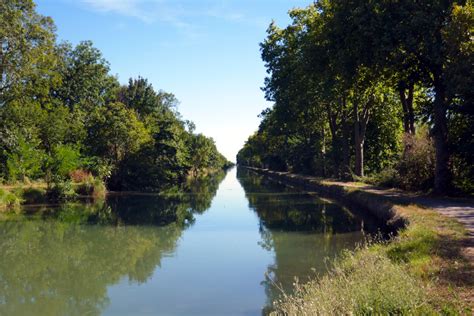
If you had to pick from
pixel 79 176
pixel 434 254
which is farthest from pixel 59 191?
pixel 434 254

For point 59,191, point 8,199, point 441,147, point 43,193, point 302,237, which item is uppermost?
point 441,147

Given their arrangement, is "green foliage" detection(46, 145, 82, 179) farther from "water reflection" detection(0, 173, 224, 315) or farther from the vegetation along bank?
the vegetation along bank

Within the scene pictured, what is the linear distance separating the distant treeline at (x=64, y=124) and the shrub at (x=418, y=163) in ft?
81.1

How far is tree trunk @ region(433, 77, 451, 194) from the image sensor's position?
22.2 m

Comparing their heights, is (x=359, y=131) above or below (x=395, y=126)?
below

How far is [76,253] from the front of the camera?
16.5 meters

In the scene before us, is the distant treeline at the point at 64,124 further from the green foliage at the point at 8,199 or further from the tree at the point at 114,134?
the green foliage at the point at 8,199

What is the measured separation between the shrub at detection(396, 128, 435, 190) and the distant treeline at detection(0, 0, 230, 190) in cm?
2471

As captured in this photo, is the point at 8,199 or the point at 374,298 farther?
the point at 8,199

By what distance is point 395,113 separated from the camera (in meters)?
42.2

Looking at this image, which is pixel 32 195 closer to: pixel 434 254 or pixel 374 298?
pixel 434 254

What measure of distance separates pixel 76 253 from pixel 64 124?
30.5m

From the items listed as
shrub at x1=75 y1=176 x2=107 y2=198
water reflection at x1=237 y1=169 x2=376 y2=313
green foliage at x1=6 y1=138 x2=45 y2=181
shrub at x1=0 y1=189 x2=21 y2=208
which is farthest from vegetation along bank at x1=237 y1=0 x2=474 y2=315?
green foliage at x1=6 y1=138 x2=45 y2=181

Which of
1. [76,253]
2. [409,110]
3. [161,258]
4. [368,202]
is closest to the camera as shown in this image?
[161,258]
